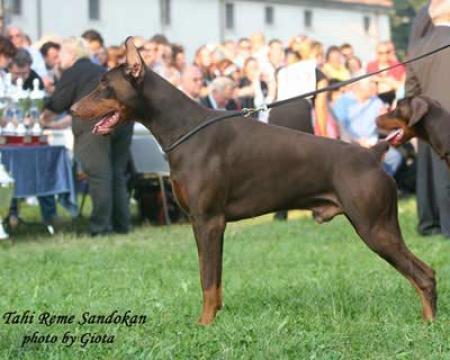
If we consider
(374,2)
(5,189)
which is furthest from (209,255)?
(374,2)

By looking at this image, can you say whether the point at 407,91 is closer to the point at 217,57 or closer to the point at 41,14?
the point at 217,57

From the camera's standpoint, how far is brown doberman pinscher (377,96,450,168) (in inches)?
243

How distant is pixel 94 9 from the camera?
52.6 m

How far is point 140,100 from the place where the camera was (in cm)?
568

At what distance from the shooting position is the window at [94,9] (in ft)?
171

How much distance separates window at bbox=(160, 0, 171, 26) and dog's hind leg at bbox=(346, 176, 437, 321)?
50950 millimetres

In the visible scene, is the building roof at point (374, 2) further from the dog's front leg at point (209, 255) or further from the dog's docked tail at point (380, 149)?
the dog's front leg at point (209, 255)

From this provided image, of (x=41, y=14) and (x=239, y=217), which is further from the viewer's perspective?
(x=41, y=14)

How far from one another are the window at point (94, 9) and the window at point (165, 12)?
425cm

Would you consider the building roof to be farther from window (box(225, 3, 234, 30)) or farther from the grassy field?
the grassy field

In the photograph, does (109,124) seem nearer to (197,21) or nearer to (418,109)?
(418,109)

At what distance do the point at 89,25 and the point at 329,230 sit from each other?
→ 4239 cm

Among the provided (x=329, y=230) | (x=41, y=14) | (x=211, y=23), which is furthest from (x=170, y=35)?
(x=329, y=230)

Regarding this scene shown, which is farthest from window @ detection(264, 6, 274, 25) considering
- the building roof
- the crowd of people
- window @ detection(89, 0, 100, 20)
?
the crowd of people
